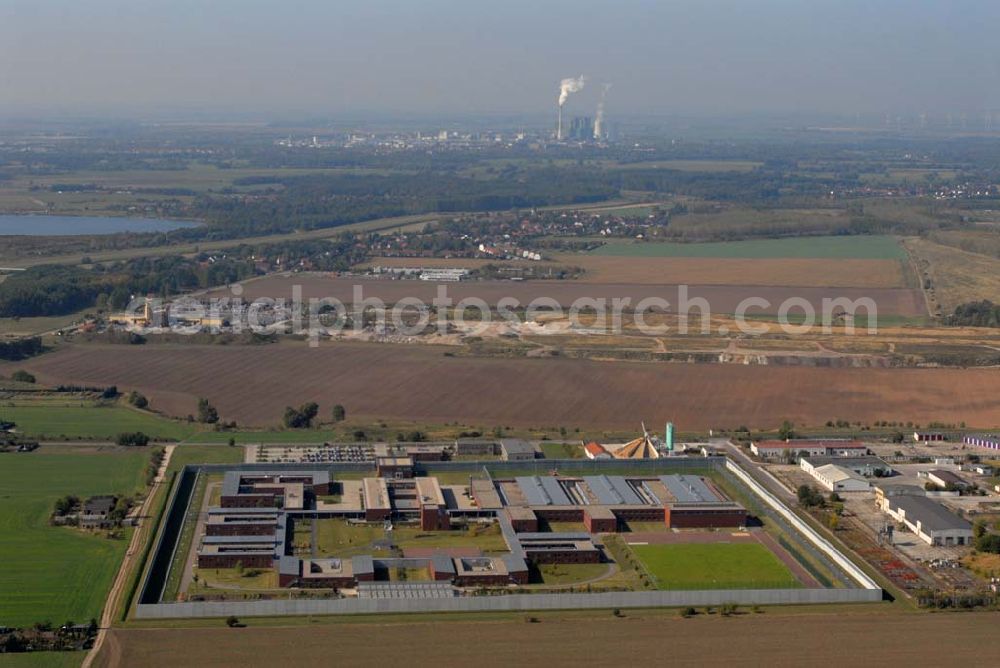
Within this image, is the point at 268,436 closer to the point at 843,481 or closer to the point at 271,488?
the point at 271,488

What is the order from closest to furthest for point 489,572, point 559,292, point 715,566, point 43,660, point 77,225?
point 43,660
point 489,572
point 715,566
point 559,292
point 77,225

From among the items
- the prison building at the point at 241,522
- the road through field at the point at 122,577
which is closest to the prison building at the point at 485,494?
the prison building at the point at 241,522

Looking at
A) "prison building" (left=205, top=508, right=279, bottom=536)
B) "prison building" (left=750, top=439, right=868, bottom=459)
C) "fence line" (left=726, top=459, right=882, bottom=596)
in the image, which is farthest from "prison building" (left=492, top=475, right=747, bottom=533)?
"prison building" (left=205, top=508, right=279, bottom=536)

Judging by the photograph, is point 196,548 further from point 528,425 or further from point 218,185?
point 218,185

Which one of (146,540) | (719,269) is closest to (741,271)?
(719,269)

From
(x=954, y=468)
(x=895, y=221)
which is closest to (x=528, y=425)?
(x=954, y=468)
